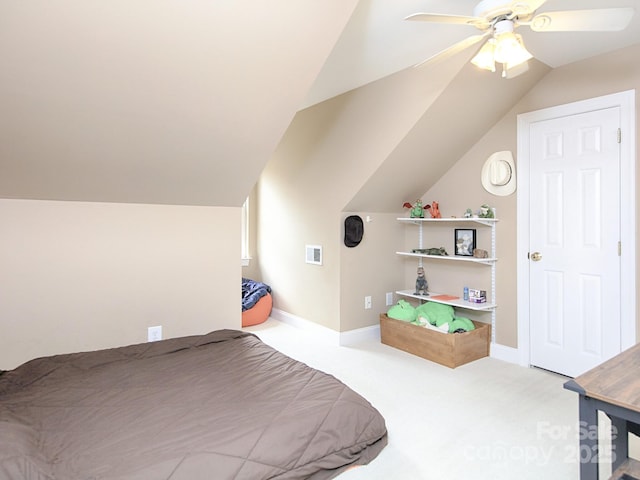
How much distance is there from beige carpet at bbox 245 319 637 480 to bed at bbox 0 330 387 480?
0.27 meters

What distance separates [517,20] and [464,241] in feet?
7.27

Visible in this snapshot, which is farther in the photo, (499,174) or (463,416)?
(499,174)

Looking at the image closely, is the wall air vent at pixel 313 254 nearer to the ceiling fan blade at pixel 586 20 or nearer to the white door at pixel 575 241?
the white door at pixel 575 241

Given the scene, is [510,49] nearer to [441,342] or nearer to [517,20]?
[517,20]

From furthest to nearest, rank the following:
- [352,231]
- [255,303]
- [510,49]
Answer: [255,303]
[352,231]
[510,49]

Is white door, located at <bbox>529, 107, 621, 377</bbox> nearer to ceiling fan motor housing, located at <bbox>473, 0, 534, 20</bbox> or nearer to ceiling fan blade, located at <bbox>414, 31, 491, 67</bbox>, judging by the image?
ceiling fan blade, located at <bbox>414, 31, 491, 67</bbox>

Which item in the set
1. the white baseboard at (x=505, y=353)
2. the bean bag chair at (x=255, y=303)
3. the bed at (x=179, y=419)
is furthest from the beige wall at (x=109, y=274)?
the white baseboard at (x=505, y=353)

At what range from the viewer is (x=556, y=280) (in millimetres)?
2982

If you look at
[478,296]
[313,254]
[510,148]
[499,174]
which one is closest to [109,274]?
[313,254]

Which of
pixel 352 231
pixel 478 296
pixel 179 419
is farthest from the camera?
pixel 352 231

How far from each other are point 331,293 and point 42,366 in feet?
8.04

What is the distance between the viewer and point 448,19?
1642 mm

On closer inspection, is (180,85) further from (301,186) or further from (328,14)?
(301,186)

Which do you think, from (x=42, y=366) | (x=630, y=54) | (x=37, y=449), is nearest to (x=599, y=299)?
(x=630, y=54)
